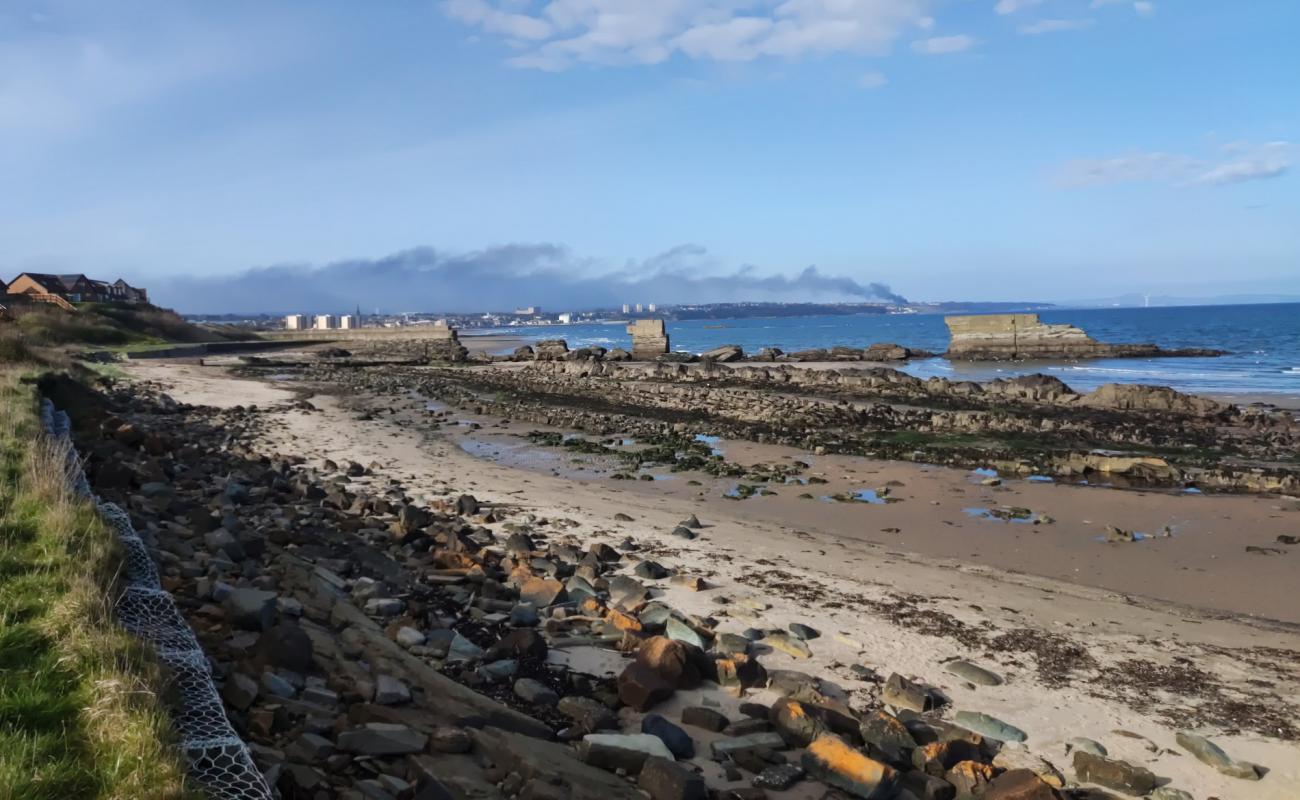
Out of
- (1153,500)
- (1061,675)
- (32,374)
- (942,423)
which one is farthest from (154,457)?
(942,423)

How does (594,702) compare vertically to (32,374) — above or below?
below

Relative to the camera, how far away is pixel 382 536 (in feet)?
31.4

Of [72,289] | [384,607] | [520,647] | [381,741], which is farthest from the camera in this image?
[72,289]

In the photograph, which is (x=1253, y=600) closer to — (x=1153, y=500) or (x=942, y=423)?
A: (x=1153, y=500)

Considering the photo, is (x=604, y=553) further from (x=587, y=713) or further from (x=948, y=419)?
(x=948, y=419)

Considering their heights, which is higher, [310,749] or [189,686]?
[189,686]

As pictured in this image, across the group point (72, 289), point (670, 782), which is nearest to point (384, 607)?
point (670, 782)

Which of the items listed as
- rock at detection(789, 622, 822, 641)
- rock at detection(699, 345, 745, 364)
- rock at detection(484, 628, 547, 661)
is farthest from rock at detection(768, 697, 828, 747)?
rock at detection(699, 345, 745, 364)

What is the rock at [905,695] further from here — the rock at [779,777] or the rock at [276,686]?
the rock at [276,686]

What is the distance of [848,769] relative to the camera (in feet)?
15.0

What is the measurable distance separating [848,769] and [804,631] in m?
2.48

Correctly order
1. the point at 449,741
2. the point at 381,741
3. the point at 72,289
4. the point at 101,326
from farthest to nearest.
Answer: the point at 72,289
the point at 101,326
the point at 449,741
the point at 381,741

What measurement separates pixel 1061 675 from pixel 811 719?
8.26 feet

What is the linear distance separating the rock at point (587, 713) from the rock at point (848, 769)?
3.90 ft
